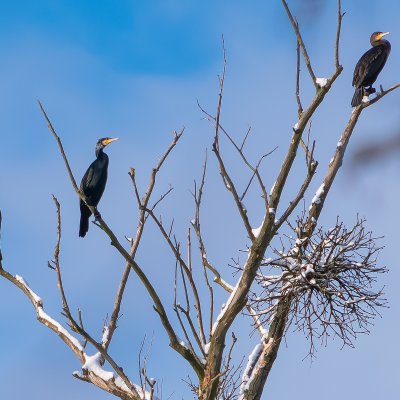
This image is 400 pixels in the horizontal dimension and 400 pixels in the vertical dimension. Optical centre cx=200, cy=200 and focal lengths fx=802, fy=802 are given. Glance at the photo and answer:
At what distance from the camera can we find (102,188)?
27.2ft

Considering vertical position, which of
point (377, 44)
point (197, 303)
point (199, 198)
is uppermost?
point (377, 44)

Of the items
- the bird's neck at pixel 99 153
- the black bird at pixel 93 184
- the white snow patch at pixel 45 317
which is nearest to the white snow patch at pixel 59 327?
the white snow patch at pixel 45 317

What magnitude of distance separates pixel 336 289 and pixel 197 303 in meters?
1.21

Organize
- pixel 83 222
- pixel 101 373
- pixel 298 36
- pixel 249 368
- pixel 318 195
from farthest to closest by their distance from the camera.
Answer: pixel 83 222 < pixel 318 195 < pixel 249 368 < pixel 101 373 < pixel 298 36

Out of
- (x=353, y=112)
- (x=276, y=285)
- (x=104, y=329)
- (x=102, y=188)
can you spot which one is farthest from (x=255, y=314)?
(x=102, y=188)

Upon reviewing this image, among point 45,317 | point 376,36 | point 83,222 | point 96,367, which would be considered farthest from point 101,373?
point 376,36

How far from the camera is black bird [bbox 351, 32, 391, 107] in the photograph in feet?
27.7

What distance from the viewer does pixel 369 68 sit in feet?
30.0

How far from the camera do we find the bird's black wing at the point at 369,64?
890cm

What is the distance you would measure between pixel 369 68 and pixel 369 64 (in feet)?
0.35

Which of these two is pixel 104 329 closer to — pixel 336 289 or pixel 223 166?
pixel 336 289

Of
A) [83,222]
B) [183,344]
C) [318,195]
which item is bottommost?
[183,344]

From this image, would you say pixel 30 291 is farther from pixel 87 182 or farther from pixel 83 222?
pixel 87 182

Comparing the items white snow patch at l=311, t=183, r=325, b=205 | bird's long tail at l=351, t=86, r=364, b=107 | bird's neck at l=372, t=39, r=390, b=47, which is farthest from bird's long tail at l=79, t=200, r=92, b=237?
bird's neck at l=372, t=39, r=390, b=47
